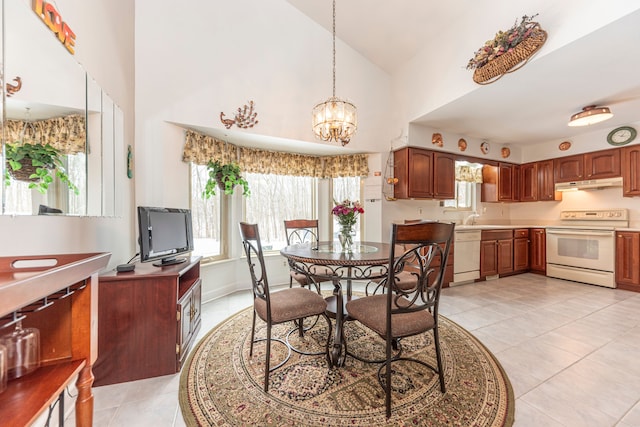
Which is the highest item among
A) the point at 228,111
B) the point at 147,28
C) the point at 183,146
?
the point at 147,28

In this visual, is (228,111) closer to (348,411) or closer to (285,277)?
(285,277)

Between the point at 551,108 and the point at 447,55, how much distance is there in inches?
58.7

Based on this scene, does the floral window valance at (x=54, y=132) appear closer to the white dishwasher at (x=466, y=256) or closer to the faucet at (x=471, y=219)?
the white dishwasher at (x=466, y=256)

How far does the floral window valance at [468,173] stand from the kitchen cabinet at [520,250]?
114 centimetres

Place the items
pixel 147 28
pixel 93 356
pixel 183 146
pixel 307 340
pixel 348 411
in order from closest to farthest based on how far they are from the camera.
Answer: pixel 93 356 < pixel 348 411 < pixel 307 340 < pixel 147 28 < pixel 183 146

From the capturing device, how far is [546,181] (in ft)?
15.0

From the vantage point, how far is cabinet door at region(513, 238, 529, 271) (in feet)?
14.5

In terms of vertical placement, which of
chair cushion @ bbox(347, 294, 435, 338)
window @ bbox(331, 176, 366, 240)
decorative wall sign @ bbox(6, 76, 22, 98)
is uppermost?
decorative wall sign @ bbox(6, 76, 22, 98)

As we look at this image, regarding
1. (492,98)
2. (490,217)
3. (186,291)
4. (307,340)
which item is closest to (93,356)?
(186,291)

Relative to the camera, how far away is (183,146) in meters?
2.74

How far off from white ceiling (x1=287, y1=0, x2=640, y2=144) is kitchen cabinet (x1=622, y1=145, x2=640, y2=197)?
44 cm

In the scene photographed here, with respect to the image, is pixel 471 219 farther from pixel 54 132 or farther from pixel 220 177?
pixel 54 132

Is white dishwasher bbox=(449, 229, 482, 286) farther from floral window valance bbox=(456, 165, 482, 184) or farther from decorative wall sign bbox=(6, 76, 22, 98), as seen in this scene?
decorative wall sign bbox=(6, 76, 22, 98)

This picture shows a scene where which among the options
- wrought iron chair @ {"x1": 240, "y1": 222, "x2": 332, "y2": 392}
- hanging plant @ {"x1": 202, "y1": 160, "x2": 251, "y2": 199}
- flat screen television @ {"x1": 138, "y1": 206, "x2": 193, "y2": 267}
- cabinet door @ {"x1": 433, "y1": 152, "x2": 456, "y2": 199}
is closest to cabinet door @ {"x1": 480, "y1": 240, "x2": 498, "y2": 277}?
cabinet door @ {"x1": 433, "y1": 152, "x2": 456, "y2": 199}
